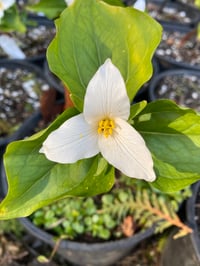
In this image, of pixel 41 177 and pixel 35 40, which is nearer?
pixel 41 177

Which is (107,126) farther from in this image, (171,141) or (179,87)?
(179,87)

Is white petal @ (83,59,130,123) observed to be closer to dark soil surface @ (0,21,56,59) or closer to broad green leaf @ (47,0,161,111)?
broad green leaf @ (47,0,161,111)

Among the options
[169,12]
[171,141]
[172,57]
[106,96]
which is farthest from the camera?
[169,12]

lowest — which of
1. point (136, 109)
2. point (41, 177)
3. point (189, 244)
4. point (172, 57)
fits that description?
point (189, 244)

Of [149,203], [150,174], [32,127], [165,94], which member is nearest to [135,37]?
[150,174]

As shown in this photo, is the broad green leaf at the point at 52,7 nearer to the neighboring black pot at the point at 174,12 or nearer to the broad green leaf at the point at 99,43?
the broad green leaf at the point at 99,43

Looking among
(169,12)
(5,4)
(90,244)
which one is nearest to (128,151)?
(90,244)

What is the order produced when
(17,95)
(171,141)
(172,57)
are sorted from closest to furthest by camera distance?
(171,141)
(17,95)
(172,57)

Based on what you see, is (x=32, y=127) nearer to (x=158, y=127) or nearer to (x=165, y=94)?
(x=165, y=94)
